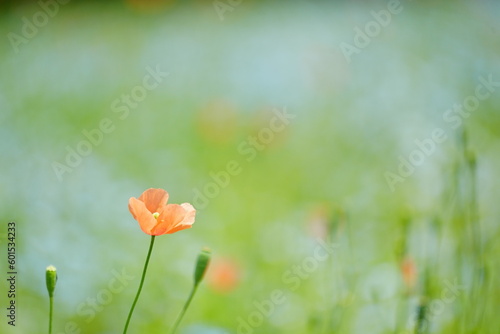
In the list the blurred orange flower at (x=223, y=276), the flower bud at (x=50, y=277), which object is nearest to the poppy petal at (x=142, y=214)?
the flower bud at (x=50, y=277)

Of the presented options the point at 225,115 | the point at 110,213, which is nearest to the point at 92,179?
the point at 110,213

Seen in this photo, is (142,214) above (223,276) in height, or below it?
above

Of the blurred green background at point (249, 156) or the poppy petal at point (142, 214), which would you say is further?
the blurred green background at point (249, 156)

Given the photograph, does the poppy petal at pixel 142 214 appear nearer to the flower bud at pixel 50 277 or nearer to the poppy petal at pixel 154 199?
the poppy petal at pixel 154 199

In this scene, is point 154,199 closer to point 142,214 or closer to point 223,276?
point 142,214

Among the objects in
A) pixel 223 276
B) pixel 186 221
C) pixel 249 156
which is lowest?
pixel 223 276

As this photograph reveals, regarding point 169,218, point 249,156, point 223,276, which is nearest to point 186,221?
point 169,218

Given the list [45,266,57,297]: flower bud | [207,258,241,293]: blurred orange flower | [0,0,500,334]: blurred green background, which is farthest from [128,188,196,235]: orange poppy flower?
[207,258,241,293]: blurred orange flower

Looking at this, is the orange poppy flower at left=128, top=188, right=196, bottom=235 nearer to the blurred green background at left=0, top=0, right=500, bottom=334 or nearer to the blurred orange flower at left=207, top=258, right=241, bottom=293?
the blurred green background at left=0, top=0, right=500, bottom=334
